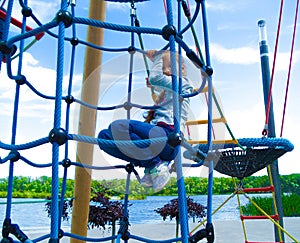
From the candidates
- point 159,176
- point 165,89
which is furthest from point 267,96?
point 159,176

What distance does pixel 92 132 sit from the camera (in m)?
1.52

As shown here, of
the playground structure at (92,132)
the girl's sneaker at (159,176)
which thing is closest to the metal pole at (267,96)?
the playground structure at (92,132)

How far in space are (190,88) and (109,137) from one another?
0.37 m

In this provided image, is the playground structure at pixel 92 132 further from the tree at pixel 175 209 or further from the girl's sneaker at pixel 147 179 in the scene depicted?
the tree at pixel 175 209

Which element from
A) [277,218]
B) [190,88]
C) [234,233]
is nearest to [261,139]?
[190,88]

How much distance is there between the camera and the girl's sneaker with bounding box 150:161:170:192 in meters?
1.09

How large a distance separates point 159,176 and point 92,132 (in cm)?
52

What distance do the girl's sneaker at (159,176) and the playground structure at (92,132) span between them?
11 cm

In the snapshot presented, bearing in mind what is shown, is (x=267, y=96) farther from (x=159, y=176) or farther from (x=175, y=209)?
(x=175, y=209)

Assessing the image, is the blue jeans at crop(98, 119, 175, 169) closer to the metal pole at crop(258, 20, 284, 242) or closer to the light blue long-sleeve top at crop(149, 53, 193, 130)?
the light blue long-sleeve top at crop(149, 53, 193, 130)

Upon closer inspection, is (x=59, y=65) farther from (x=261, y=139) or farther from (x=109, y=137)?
(x=261, y=139)

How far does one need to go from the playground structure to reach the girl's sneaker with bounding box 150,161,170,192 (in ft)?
0.37

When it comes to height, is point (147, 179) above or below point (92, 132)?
below

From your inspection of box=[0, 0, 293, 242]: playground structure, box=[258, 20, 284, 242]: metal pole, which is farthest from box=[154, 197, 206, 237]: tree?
box=[0, 0, 293, 242]: playground structure
